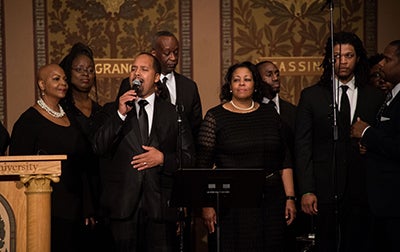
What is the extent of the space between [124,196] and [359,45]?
193 cm

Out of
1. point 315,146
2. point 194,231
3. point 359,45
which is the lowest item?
point 194,231

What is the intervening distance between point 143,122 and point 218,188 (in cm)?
68

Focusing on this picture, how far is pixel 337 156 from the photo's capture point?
486cm

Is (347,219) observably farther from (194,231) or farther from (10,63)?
(10,63)

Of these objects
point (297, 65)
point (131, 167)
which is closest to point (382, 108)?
point (131, 167)

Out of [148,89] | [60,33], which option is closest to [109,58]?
[60,33]

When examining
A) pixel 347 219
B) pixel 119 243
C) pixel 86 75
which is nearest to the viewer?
pixel 119 243

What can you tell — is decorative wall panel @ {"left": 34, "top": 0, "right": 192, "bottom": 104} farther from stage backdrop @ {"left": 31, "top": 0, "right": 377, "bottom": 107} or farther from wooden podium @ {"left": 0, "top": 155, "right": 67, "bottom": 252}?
wooden podium @ {"left": 0, "top": 155, "right": 67, "bottom": 252}

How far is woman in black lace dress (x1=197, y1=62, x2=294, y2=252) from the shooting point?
15.9 feet

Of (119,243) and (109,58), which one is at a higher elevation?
(109,58)

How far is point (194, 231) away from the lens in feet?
21.8

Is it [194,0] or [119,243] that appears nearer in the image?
[119,243]

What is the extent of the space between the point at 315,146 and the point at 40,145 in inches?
72.3

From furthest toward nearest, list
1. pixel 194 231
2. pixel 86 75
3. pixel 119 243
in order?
pixel 194 231 → pixel 86 75 → pixel 119 243
